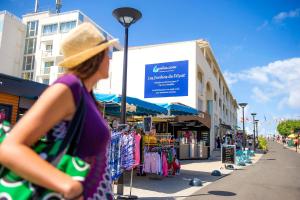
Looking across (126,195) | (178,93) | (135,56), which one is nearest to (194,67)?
(178,93)

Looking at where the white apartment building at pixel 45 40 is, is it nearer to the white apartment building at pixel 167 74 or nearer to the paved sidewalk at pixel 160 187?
the white apartment building at pixel 167 74

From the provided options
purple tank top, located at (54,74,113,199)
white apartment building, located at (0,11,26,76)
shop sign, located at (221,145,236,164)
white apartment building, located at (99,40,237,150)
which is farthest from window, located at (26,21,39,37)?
purple tank top, located at (54,74,113,199)

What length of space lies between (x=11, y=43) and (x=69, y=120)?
52933 mm

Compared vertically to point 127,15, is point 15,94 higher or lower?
lower

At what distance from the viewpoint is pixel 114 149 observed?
7262 mm

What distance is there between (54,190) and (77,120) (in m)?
0.29

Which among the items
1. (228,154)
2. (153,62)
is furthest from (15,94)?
(153,62)

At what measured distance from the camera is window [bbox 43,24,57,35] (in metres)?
48.7

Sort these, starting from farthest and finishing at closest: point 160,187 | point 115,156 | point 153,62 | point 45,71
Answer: point 45,71 → point 153,62 → point 160,187 → point 115,156

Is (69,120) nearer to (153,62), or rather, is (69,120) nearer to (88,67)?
(88,67)

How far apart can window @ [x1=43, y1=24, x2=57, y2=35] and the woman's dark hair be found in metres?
50.7

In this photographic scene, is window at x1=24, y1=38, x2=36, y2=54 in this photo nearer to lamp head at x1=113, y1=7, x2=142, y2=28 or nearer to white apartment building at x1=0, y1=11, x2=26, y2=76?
white apartment building at x1=0, y1=11, x2=26, y2=76

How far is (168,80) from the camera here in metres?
26.4

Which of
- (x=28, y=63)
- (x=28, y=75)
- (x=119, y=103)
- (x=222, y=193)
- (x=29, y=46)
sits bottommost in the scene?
(x=222, y=193)
